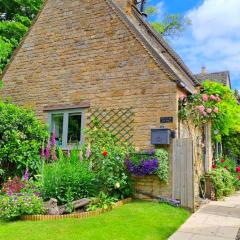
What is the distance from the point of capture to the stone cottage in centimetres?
1100

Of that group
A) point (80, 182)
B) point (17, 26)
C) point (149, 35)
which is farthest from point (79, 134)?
point (17, 26)

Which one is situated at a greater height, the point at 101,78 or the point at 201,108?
the point at 101,78

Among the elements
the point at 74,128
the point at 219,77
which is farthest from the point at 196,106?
the point at 219,77

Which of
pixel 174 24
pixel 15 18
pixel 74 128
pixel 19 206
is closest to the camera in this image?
pixel 19 206

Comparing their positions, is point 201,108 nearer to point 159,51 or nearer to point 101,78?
point 159,51

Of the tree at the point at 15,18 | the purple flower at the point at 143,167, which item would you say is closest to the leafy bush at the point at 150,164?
the purple flower at the point at 143,167

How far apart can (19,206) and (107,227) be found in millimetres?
2158

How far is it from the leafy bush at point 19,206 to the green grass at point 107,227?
284 millimetres

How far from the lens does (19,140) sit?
11.7m

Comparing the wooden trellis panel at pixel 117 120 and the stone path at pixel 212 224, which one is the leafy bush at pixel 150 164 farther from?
the stone path at pixel 212 224

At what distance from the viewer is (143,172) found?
10250 mm

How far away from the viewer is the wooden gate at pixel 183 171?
33.0 feet

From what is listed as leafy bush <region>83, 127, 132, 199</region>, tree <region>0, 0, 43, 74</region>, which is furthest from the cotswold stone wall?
tree <region>0, 0, 43, 74</region>

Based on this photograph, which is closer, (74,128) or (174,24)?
(74,128)
